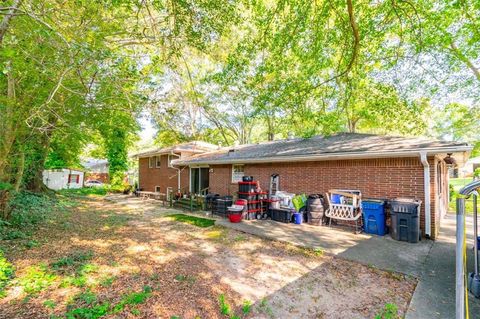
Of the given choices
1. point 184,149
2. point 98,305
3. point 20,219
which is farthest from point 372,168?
point 184,149

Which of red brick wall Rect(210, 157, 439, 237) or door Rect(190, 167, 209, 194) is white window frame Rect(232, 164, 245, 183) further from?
door Rect(190, 167, 209, 194)

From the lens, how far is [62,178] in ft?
81.9

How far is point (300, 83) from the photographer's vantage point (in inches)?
304

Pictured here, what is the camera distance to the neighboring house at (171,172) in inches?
584

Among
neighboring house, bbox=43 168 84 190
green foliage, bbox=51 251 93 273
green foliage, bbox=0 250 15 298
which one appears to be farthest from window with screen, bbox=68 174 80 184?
green foliage, bbox=0 250 15 298

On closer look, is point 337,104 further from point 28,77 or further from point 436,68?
point 28,77

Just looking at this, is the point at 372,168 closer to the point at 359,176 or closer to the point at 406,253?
the point at 359,176

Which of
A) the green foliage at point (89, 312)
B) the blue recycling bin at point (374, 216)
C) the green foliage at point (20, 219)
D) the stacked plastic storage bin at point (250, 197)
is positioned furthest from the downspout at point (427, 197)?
the green foliage at point (20, 219)

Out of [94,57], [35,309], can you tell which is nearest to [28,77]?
[94,57]

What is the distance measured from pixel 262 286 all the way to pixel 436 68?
1357cm

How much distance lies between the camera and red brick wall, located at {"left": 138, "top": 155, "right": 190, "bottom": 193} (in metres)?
15.4

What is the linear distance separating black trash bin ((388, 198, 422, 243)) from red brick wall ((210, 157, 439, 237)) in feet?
2.12

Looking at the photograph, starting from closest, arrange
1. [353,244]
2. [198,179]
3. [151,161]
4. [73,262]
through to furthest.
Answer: [73,262] < [353,244] < [198,179] < [151,161]

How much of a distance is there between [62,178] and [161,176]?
614 inches
